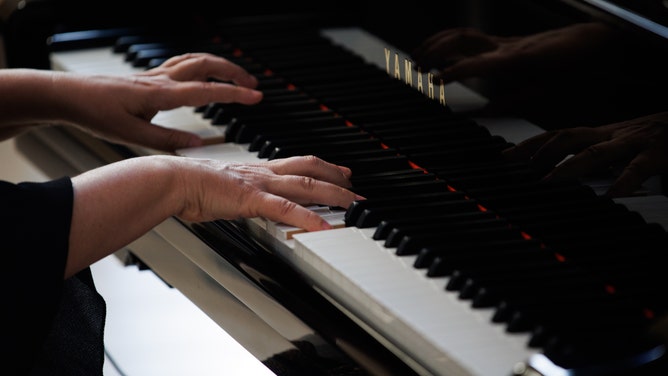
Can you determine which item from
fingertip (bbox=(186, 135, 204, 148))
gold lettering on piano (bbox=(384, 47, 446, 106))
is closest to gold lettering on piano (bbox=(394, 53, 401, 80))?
gold lettering on piano (bbox=(384, 47, 446, 106))

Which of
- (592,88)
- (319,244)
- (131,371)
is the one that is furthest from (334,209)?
(131,371)

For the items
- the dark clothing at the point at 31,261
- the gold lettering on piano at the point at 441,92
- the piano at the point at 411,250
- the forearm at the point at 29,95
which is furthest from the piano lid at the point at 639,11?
the forearm at the point at 29,95

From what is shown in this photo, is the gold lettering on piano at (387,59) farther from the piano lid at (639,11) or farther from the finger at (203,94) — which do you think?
the piano lid at (639,11)

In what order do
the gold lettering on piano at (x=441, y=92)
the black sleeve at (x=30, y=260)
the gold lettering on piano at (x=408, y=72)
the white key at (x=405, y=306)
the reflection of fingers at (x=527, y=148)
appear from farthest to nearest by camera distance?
1. the gold lettering on piano at (x=408, y=72)
2. the gold lettering on piano at (x=441, y=92)
3. the reflection of fingers at (x=527, y=148)
4. the black sleeve at (x=30, y=260)
5. the white key at (x=405, y=306)

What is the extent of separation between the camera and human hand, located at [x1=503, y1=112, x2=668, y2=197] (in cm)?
144

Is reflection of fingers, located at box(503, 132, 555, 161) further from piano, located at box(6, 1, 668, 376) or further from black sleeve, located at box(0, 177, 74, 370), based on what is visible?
black sleeve, located at box(0, 177, 74, 370)

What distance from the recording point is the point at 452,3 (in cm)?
192

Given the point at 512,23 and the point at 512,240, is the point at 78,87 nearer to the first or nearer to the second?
the point at 512,23

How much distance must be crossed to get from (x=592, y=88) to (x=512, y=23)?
0.23 m

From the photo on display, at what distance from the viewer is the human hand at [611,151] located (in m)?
1.44

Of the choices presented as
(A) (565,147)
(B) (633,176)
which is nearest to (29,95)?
(A) (565,147)

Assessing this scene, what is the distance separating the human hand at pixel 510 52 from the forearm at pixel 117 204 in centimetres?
57

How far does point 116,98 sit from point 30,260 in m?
0.62

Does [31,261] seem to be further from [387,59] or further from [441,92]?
[387,59]
